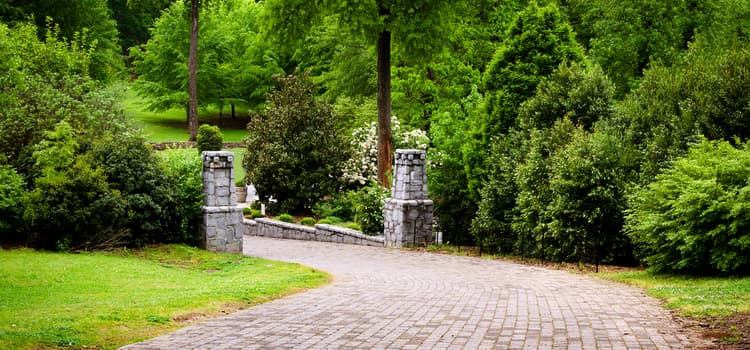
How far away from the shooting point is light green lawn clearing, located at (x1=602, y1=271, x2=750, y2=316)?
10844 mm

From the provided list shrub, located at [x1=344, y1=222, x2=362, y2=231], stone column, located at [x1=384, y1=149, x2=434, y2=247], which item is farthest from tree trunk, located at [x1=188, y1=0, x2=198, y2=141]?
stone column, located at [x1=384, y1=149, x2=434, y2=247]

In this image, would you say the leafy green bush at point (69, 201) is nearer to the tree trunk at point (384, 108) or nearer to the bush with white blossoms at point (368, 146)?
the tree trunk at point (384, 108)

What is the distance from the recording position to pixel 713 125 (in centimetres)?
1783

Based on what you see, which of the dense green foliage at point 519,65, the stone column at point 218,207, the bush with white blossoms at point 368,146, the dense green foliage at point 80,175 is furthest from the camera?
the bush with white blossoms at point 368,146

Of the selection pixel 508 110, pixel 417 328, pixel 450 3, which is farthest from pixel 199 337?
pixel 450 3

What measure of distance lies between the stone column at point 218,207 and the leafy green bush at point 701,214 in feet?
34.7

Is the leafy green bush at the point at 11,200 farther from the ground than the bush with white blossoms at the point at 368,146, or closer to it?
closer to it

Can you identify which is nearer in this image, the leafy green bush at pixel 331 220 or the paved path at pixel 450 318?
the paved path at pixel 450 318

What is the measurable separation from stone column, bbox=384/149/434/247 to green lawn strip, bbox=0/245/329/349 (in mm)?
5731

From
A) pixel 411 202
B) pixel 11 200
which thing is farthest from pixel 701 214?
pixel 11 200

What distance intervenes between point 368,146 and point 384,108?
5.00 meters

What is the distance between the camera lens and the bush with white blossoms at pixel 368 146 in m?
32.4

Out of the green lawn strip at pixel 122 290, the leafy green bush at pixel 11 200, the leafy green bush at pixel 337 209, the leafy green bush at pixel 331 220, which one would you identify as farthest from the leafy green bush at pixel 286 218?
the leafy green bush at pixel 11 200

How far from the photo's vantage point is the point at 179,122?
2447 inches
